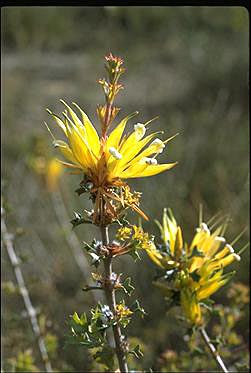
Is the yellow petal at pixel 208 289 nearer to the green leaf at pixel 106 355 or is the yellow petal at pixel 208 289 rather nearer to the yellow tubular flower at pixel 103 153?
the green leaf at pixel 106 355

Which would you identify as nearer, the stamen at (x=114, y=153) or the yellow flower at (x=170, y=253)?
the stamen at (x=114, y=153)

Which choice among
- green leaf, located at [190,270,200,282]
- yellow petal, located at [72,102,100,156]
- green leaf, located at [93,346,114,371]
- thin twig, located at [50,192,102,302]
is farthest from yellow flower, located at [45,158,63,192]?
yellow petal, located at [72,102,100,156]

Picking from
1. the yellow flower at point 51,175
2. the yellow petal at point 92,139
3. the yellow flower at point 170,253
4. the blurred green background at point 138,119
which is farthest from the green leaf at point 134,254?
the yellow flower at point 51,175

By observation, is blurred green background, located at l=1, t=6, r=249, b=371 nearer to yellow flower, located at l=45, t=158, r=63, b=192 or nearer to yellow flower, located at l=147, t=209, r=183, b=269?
yellow flower, located at l=45, t=158, r=63, b=192

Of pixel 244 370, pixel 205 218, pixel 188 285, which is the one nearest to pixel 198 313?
pixel 188 285

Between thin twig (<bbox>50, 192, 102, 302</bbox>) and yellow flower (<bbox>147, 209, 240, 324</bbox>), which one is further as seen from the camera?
thin twig (<bbox>50, 192, 102, 302</bbox>)

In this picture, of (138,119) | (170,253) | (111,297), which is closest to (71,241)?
(170,253)

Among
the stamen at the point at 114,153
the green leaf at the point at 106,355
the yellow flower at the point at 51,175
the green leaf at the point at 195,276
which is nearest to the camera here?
the stamen at the point at 114,153
